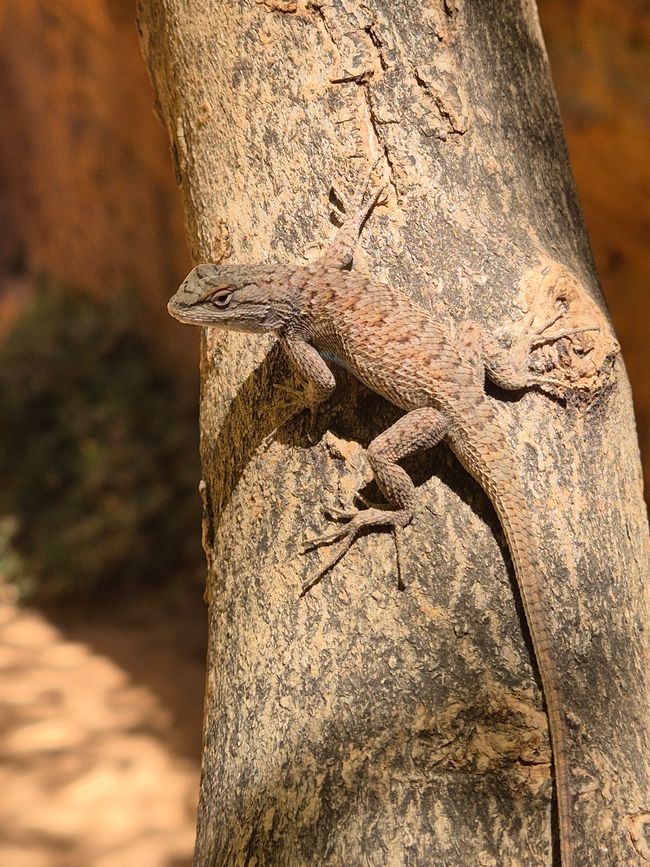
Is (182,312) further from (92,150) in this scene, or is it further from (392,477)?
(92,150)

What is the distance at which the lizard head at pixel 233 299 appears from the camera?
2.14 m

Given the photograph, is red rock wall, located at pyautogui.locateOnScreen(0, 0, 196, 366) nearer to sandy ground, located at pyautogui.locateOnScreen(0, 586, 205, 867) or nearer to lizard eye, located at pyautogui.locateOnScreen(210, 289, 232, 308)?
sandy ground, located at pyautogui.locateOnScreen(0, 586, 205, 867)

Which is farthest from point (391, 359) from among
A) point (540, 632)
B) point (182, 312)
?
point (540, 632)

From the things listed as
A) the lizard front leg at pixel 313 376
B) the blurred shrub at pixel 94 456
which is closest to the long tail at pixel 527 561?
the lizard front leg at pixel 313 376

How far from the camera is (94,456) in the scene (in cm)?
533

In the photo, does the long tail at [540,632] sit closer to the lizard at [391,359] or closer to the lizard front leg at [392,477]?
the lizard at [391,359]

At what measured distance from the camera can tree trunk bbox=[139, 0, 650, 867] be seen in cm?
168

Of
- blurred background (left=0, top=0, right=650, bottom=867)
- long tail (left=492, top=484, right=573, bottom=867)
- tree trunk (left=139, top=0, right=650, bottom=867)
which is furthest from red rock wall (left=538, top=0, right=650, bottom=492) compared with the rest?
long tail (left=492, top=484, right=573, bottom=867)

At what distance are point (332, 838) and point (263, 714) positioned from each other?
300 millimetres

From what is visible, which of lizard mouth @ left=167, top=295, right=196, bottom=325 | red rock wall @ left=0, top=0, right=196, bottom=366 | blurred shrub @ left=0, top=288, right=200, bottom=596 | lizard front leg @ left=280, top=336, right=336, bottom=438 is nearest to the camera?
lizard front leg @ left=280, top=336, right=336, bottom=438

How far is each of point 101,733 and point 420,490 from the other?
311cm

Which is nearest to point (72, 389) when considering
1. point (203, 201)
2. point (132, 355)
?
point (132, 355)

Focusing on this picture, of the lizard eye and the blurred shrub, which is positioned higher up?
the blurred shrub

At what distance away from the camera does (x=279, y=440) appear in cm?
204
